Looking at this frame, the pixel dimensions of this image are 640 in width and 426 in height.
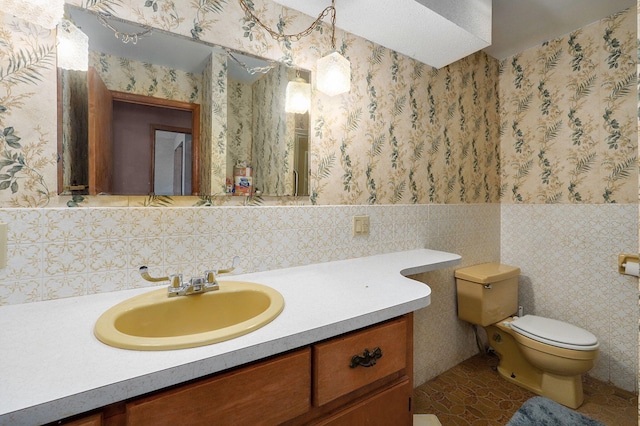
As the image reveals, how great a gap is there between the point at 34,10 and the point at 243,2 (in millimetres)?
701

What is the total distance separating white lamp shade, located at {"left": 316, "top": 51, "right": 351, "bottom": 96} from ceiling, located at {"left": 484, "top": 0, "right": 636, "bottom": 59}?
3.95ft

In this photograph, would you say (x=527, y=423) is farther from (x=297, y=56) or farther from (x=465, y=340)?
(x=297, y=56)

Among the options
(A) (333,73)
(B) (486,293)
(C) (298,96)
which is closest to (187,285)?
(C) (298,96)

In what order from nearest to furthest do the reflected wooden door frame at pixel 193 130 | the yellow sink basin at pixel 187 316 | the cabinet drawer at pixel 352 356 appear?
the yellow sink basin at pixel 187 316
the cabinet drawer at pixel 352 356
the reflected wooden door frame at pixel 193 130

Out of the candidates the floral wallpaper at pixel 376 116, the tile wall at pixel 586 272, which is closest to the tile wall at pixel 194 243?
the floral wallpaper at pixel 376 116

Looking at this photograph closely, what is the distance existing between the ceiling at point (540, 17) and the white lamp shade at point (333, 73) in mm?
1205

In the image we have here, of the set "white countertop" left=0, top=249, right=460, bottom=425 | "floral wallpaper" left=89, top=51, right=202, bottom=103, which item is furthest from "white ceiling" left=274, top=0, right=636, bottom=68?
"white countertop" left=0, top=249, right=460, bottom=425

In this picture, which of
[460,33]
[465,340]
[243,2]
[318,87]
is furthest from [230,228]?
[465,340]

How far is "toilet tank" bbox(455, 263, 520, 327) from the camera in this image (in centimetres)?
189

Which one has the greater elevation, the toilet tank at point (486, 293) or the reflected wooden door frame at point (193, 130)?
the reflected wooden door frame at point (193, 130)

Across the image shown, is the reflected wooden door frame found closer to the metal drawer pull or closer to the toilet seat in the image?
the metal drawer pull

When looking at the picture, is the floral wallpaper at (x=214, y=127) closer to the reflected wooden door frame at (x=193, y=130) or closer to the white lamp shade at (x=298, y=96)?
the reflected wooden door frame at (x=193, y=130)

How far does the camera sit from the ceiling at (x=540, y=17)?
1.74 m

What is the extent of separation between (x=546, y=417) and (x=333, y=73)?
1.87m
